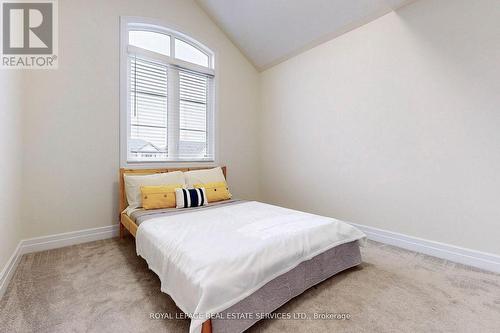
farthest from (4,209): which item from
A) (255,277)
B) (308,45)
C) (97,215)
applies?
(308,45)

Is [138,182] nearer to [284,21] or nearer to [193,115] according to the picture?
[193,115]

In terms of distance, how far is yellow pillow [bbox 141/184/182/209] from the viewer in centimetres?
247

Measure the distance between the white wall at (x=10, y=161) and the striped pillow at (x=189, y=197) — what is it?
134cm

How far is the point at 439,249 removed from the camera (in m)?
2.26

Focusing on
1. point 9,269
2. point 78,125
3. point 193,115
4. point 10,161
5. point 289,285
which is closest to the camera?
point 289,285

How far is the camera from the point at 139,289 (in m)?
1.71

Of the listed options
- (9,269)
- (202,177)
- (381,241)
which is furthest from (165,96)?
(381,241)

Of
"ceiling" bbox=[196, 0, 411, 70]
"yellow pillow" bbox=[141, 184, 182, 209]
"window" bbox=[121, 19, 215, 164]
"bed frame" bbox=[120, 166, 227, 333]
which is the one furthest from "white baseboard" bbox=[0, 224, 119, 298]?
"ceiling" bbox=[196, 0, 411, 70]

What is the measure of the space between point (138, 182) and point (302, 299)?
2055 millimetres

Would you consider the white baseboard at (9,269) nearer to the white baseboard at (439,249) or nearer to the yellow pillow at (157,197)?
the yellow pillow at (157,197)

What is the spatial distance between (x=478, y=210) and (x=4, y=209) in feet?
12.8

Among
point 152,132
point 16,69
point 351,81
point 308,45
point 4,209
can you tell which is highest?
point 308,45

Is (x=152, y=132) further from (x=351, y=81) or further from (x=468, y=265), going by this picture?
(x=468, y=265)

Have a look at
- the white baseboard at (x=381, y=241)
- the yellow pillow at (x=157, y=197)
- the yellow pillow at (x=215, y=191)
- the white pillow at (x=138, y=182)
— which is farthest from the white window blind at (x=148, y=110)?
the white baseboard at (x=381, y=241)
